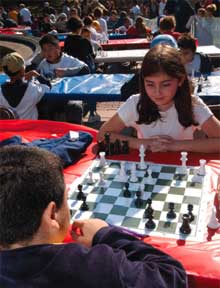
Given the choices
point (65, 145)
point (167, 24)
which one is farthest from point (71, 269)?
point (167, 24)

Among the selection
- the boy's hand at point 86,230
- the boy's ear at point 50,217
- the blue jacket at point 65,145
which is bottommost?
the blue jacket at point 65,145

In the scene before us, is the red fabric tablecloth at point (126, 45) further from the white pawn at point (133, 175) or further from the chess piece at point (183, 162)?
the white pawn at point (133, 175)

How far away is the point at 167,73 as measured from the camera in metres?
2.15

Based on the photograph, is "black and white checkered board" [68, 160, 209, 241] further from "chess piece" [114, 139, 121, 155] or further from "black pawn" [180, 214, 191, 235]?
"chess piece" [114, 139, 121, 155]

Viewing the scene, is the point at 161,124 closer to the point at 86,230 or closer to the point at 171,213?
the point at 171,213

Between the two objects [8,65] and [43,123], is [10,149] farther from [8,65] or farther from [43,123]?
[8,65]

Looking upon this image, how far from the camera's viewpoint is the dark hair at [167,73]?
2.14 m

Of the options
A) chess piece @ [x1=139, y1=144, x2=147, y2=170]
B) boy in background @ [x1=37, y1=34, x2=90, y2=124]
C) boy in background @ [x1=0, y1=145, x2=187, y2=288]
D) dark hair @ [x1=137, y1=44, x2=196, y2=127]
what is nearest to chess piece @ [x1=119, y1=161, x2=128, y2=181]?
chess piece @ [x1=139, y1=144, x2=147, y2=170]

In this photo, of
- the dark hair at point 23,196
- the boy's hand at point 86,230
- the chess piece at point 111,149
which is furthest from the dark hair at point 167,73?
the dark hair at point 23,196

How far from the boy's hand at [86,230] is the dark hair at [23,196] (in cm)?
22

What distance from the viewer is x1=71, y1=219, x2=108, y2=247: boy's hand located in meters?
1.21

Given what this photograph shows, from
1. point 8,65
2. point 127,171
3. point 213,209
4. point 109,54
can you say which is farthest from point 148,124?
point 109,54

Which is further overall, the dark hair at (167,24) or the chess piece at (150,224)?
the dark hair at (167,24)

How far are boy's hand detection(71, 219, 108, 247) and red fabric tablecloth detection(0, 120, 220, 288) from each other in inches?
7.8
